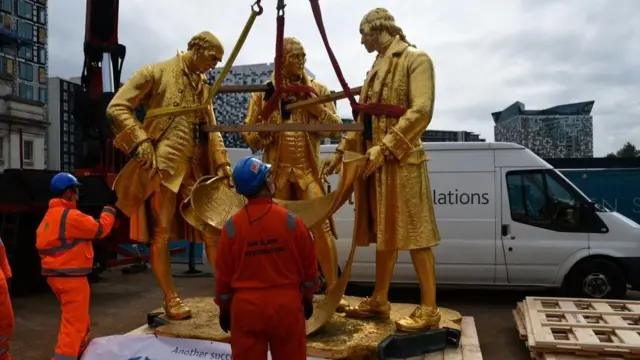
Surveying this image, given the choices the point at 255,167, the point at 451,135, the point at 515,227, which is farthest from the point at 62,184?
the point at 451,135

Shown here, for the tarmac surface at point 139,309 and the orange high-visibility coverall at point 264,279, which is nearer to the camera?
the orange high-visibility coverall at point 264,279

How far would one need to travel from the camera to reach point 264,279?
100 inches

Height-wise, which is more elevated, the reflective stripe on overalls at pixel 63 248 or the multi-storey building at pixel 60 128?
the multi-storey building at pixel 60 128

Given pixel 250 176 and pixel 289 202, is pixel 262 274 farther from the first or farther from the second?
pixel 289 202

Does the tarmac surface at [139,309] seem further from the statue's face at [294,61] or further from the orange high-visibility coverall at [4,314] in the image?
the statue's face at [294,61]

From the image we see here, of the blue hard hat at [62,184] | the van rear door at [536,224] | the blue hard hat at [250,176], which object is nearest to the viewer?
the blue hard hat at [250,176]

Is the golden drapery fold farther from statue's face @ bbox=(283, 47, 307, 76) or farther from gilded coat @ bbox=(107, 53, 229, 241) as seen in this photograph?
statue's face @ bbox=(283, 47, 307, 76)

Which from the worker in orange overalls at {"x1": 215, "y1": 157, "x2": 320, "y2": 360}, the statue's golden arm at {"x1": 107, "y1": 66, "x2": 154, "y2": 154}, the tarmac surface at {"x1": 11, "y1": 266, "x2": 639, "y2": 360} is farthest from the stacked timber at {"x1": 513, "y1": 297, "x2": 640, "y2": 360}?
the statue's golden arm at {"x1": 107, "y1": 66, "x2": 154, "y2": 154}

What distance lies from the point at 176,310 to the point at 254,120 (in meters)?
1.74

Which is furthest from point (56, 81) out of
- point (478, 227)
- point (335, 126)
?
point (335, 126)

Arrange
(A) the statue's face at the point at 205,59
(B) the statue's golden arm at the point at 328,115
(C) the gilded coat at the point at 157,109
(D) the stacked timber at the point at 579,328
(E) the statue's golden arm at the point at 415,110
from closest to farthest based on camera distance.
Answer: (E) the statue's golden arm at the point at 415,110
(D) the stacked timber at the point at 579,328
(C) the gilded coat at the point at 157,109
(A) the statue's face at the point at 205,59
(B) the statue's golden arm at the point at 328,115

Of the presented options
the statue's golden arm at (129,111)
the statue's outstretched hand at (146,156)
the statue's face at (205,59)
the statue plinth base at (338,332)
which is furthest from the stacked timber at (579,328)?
the statue's golden arm at (129,111)

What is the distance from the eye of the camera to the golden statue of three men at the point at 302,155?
3877 millimetres

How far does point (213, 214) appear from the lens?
14.9 feet
